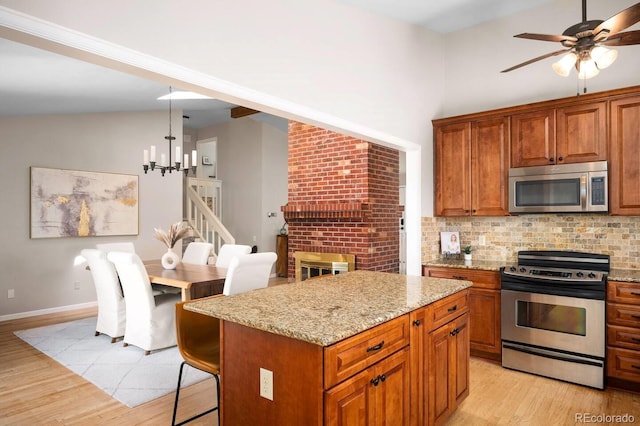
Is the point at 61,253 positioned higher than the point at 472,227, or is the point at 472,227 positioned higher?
the point at 472,227

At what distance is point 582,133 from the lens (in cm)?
347

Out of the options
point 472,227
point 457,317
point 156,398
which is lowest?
point 156,398

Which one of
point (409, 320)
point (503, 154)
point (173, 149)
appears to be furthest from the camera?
point (173, 149)

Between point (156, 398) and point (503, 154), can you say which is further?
point (503, 154)

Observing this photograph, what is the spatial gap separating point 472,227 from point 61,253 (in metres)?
5.55

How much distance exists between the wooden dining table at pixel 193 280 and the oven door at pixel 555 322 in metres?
2.71

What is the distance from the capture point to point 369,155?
14.8 ft

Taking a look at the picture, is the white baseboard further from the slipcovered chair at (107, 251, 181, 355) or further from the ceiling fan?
the ceiling fan

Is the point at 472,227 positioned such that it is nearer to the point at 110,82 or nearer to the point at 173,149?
the point at 110,82

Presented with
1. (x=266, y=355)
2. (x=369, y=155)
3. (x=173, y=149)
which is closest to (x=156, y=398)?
(x=266, y=355)

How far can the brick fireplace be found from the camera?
4.52m

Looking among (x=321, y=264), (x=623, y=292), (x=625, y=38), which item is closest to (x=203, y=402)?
(x=321, y=264)

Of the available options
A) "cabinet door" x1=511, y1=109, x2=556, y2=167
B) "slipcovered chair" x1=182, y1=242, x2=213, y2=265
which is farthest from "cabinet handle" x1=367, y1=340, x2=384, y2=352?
"slipcovered chair" x1=182, y1=242, x2=213, y2=265

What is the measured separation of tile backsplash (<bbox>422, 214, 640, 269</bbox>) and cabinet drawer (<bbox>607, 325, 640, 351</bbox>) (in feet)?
2.46
